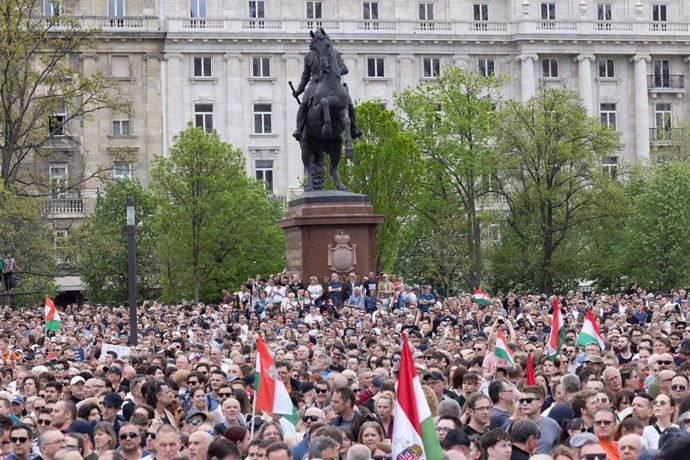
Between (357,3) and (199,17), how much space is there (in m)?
9.96

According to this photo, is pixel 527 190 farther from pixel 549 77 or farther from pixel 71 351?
pixel 71 351

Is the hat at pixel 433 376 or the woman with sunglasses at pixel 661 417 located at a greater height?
the hat at pixel 433 376

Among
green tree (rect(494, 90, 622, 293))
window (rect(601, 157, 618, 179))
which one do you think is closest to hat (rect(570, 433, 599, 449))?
green tree (rect(494, 90, 622, 293))

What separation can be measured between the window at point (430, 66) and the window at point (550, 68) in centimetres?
703

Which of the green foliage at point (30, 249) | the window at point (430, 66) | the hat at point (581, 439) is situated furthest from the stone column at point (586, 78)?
the hat at point (581, 439)

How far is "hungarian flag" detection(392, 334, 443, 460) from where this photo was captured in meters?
12.7

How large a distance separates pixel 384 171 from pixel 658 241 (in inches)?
523

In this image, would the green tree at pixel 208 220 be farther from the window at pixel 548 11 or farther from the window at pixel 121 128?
the window at pixel 548 11

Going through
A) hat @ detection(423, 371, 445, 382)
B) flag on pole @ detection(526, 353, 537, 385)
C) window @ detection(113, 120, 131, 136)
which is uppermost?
window @ detection(113, 120, 131, 136)

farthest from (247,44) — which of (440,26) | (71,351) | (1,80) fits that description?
(71,351)

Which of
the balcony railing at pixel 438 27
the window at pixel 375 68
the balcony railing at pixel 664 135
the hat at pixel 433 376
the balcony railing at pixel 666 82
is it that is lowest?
the hat at pixel 433 376

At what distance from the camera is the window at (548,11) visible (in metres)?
98.6

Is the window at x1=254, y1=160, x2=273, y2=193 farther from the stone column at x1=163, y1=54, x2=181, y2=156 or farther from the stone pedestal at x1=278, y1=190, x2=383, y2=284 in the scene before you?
the stone pedestal at x1=278, y1=190, x2=383, y2=284

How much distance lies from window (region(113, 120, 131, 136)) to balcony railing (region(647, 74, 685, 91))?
1337 inches
